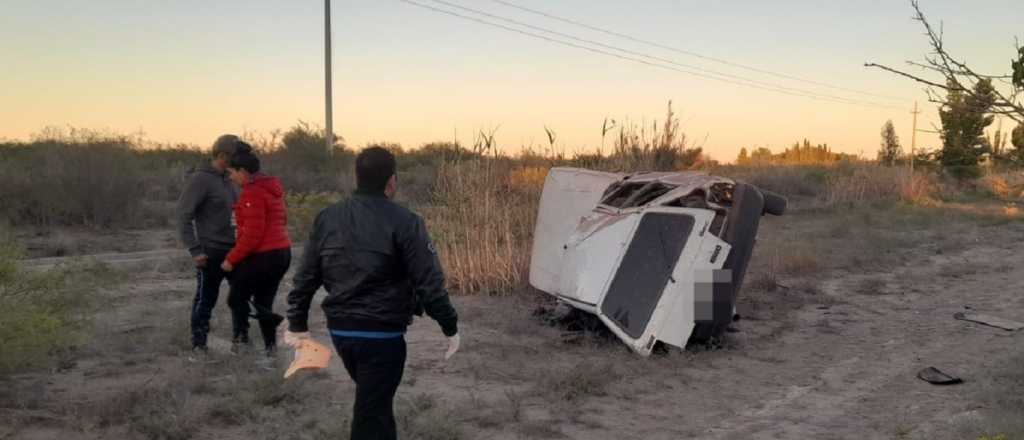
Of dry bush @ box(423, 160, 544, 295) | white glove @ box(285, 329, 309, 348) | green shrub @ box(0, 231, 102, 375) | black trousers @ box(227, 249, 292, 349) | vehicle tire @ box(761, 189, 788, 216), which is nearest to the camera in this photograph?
white glove @ box(285, 329, 309, 348)

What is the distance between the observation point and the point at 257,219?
5973mm

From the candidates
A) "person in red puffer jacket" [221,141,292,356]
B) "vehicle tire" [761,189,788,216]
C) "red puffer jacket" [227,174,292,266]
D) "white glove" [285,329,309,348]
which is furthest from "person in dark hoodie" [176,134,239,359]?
"vehicle tire" [761,189,788,216]

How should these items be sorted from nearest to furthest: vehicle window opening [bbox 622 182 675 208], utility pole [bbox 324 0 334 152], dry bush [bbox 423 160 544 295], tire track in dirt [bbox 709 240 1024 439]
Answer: tire track in dirt [bbox 709 240 1024 439], vehicle window opening [bbox 622 182 675 208], dry bush [bbox 423 160 544 295], utility pole [bbox 324 0 334 152]

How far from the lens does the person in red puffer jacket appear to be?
5992 millimetres

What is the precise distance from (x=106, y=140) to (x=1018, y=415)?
767 inches

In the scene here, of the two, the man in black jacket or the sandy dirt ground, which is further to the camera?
the sandy dirt ground

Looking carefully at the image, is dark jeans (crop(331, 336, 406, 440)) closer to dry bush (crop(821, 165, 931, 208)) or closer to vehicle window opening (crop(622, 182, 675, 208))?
vehicle window opening (crop(622, 182, 675, 208))

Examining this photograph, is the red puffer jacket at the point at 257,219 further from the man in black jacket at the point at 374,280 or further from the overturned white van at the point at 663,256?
the overturned white van at the point at 663,256

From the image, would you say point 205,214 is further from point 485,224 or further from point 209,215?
point 485,224

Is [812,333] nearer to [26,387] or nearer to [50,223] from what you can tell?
[26,387]

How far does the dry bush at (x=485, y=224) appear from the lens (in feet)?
34.0

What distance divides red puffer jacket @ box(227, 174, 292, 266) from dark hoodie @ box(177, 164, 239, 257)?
0.68ft

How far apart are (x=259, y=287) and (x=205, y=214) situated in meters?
0.71

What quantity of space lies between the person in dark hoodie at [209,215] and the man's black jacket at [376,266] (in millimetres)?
2877
